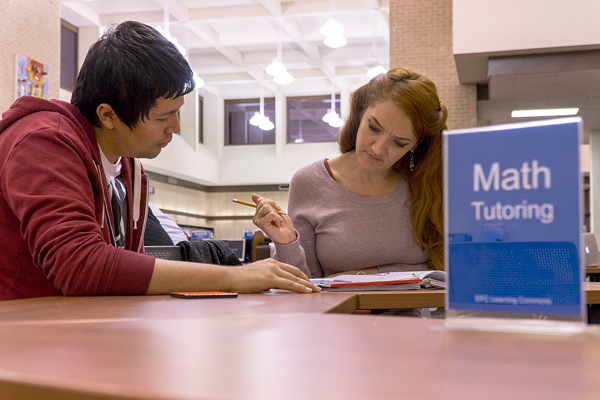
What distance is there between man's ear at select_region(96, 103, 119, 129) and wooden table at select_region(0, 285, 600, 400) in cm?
83

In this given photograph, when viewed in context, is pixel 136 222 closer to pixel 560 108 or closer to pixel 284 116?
pixel 560 108

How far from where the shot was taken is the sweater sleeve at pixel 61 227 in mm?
1190

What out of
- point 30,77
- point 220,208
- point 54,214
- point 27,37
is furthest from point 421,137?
point 220,208

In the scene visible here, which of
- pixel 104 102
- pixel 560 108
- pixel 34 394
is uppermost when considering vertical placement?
pixel 560 108

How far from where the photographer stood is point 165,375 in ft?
1.45

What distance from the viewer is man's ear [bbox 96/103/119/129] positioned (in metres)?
1.54

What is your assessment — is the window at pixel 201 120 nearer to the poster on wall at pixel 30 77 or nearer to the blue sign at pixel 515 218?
the poster on wall at pixel 30 77

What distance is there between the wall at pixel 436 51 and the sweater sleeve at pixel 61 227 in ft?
23.2

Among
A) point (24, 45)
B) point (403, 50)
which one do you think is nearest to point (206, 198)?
point (24, 45)

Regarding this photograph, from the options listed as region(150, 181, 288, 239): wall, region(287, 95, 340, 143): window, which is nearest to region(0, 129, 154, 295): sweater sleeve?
region(150, 181, 288, 239): wall

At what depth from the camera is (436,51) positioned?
7891 millimetres

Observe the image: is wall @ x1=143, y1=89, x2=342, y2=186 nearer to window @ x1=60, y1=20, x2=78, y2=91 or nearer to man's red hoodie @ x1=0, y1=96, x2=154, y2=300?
window @ x1=60, y1=20, x2=78, y2=91

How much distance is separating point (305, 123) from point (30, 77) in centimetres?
891

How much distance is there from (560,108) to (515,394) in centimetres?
A: 898
